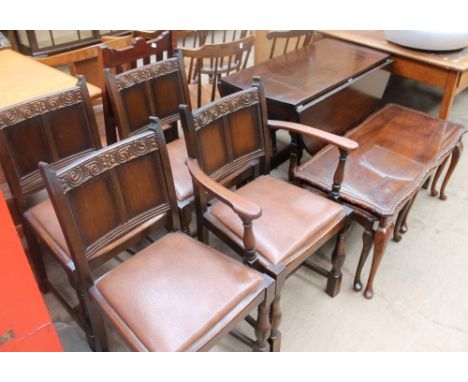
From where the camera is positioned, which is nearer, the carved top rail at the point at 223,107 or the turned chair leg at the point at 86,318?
the turned chair leg at the point at 86,318

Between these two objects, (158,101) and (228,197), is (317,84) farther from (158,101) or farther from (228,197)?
(228,197)

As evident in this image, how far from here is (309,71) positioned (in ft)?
7.23

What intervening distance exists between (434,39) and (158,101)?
1570mm

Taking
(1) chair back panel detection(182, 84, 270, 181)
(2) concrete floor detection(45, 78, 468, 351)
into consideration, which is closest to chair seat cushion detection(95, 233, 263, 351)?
(1) chair back panel detection(182, 84, 270, 181)

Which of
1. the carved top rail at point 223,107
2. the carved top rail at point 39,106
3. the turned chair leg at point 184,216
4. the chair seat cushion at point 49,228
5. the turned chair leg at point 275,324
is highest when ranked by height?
the carved top rail at point 39,106

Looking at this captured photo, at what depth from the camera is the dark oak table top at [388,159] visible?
1.68 metres

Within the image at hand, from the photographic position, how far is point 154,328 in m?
1.12

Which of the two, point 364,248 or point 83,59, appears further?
point 83,59

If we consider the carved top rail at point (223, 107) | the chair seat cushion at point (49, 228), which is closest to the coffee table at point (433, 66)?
the carved top rail at point (223, 107)

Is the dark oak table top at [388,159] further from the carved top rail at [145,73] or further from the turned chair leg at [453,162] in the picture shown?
the carved top rail at [145,73]

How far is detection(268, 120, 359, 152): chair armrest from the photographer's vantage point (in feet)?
5.12

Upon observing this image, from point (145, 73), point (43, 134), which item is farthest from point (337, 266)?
point (43, 134)

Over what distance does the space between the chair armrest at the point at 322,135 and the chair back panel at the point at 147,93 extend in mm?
490

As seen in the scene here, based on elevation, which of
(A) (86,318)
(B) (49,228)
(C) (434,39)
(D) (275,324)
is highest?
(C) (434,39)
